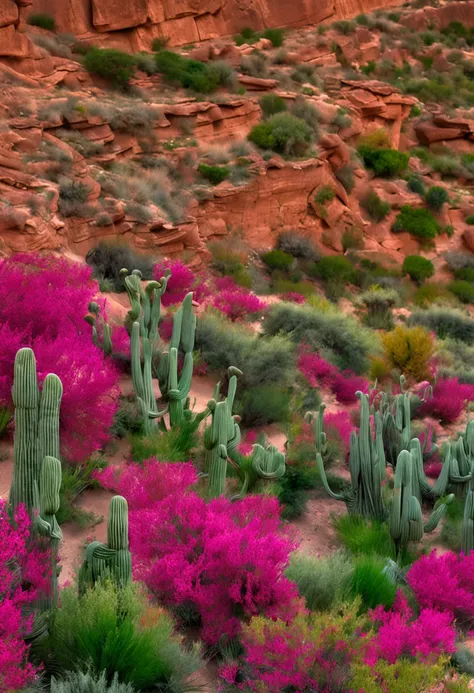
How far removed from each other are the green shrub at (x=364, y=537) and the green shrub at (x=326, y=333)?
5.81 meters

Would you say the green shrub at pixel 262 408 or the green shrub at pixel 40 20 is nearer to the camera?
the green shrub at pixel 262 408

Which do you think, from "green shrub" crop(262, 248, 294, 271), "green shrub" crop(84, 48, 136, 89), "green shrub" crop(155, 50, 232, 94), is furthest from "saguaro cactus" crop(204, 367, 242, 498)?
"green shrub" crop(155, 50, 232, 94)

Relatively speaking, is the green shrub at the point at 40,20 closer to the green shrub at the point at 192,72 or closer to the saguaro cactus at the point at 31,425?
the green shrub at the point at 192,72

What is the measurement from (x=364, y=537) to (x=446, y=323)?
11.1 metres

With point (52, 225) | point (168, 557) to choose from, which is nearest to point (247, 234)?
point (52, 225)

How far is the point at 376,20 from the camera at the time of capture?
37.4m

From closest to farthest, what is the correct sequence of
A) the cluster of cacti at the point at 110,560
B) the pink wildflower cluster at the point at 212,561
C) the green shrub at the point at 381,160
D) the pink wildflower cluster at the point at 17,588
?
the pink wildflower cluster at the point at 17,588
the cluster of cacti at the point at 110,560
the pink wildflower cluster at the point at 212,561
the green shrub at the point at 381,160

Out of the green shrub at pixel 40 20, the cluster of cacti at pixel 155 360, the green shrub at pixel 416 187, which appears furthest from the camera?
the green shrub at pixel 416 187

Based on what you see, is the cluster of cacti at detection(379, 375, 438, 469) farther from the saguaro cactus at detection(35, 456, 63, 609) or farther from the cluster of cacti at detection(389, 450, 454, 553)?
the saguaro cactus at detection(35, 456, 63, 609)

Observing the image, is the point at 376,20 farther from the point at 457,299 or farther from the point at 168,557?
the point at 168,557

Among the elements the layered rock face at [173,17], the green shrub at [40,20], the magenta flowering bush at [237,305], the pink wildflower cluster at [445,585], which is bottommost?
the magenta flowering bush at [237,305]

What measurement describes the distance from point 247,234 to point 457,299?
6569 millimetres

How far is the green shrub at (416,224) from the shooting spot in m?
25.0

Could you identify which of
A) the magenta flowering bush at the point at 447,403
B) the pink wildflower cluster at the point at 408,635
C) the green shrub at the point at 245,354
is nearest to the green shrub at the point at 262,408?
the green shrub at the point at 245,354
